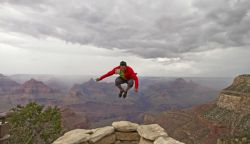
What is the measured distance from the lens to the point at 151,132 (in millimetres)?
16250

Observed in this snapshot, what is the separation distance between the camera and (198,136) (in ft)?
450

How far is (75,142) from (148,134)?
4.38 m

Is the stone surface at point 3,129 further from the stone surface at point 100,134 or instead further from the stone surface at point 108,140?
the stone surface at point 108,140

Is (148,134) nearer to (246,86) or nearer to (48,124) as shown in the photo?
(48,124)

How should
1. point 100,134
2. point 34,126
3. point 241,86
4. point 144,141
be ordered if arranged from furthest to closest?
1. point 241,86
2. point 34,126
3. point 100,134
4. point 144,141

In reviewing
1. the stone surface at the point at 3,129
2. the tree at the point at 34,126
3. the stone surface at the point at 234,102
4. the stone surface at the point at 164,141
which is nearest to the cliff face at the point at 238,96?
the stone surface at the point at 234,102

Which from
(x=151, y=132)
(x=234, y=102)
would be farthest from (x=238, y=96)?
(x=151, y=132)

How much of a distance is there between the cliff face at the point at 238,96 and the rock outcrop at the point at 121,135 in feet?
432

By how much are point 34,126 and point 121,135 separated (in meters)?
20.4

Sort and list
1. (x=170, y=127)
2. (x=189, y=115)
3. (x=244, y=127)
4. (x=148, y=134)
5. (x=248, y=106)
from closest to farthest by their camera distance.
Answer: (x=148, y=134), (x=244, y=127), (x=248, y=106), (x=170, y=127), (x=189, y=115)

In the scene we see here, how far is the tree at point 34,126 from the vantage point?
3335cm

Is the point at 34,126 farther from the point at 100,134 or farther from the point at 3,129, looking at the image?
the point at 3,129

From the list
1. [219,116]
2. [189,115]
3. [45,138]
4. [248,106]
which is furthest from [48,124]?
[189,115]

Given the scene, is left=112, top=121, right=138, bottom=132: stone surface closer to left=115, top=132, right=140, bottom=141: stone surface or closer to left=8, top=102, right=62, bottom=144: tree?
left=115, top=132, right=140, bottom=141: stone surface
